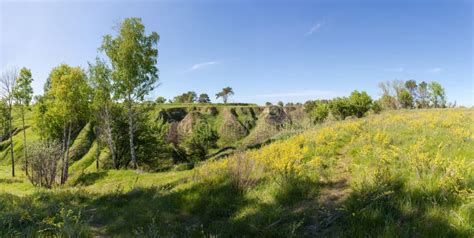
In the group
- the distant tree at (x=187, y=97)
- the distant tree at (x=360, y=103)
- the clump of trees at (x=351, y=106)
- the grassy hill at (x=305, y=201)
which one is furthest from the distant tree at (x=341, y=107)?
the distant tree at (x=187, y=97)

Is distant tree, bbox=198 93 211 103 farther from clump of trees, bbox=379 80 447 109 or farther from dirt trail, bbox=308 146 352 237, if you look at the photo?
dirt trail, bbox=308 146 352 237

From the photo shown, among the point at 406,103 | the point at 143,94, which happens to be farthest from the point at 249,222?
the point at 406,103

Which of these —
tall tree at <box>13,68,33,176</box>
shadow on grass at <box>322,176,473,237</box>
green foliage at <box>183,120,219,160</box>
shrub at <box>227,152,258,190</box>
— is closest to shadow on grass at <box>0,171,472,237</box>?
shadow on grass at <box>322,176,473,237</box>

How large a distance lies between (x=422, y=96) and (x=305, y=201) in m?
73.5

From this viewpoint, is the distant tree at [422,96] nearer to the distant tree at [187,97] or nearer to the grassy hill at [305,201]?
the grassy hill at [305,201]

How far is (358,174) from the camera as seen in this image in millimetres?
5383

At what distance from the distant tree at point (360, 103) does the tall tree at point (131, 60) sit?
43.5m

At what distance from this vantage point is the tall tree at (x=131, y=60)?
1806cm

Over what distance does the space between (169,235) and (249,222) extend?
1.35m

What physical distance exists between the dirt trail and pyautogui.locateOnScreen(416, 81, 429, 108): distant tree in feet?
220

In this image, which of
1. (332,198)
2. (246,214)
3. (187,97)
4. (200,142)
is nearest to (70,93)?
(246,214)

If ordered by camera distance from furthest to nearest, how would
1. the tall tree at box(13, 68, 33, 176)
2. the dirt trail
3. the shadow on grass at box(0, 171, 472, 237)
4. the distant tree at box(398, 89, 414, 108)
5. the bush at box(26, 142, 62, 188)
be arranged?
1. the distant tree at box(398, 89, 414, 108)
2. the tall tree at box(13, 68, 33, 176)
3. the bush at box(26, 142, 62, 188)
4. the dirt trail
5. the shadow on grass at box(0, 171, 472, 237)

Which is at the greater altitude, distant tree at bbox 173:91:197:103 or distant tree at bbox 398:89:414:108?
distant tree at bbox 173:91:197:103

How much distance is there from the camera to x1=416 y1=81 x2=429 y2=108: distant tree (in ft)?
196
